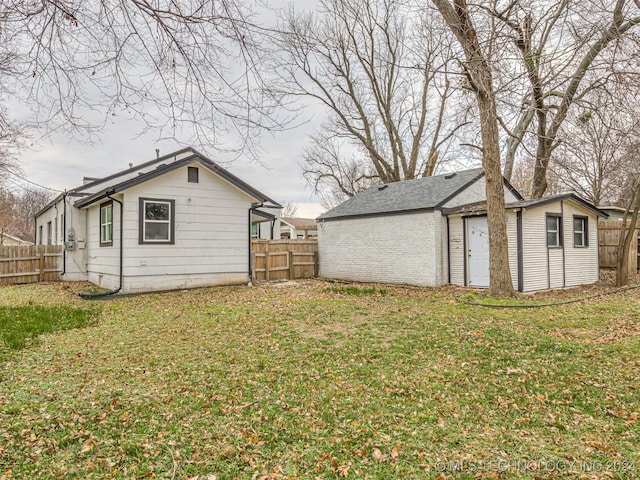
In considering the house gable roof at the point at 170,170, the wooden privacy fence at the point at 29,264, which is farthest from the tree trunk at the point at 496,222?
the wooden privacy fence at the point at 29,264

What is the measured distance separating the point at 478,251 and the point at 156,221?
9.57 metres

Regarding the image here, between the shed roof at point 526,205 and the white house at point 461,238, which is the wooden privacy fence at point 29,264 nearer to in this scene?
the white house at point 461,238

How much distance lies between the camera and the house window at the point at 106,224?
1148 centimetres

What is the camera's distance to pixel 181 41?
392 cm

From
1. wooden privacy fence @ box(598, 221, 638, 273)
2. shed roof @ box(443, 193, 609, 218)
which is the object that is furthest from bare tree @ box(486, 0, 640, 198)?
wooden privacy fence @ box(598, 221, 638, 273)

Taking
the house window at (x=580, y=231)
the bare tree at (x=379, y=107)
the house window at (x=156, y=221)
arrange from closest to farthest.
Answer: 1. the house window at (x=156, y=221)
2. the house window at (x=580, y=231)
3. the bare tree at (x=379, y=107)

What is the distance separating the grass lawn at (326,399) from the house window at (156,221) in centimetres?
446

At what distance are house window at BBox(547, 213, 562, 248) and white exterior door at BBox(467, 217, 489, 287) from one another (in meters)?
2.02

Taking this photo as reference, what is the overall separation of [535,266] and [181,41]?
1135cm

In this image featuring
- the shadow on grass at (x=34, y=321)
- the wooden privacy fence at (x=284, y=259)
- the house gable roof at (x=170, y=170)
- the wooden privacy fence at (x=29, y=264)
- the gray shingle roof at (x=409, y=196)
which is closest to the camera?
the shadow on grass at (x=34, y=321)

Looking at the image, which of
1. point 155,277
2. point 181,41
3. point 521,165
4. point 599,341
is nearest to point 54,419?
point 181,41

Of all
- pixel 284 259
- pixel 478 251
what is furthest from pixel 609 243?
pixel 284 259

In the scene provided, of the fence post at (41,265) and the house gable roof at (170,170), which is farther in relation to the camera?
the fence post at (41,265)

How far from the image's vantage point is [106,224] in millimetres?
11875
